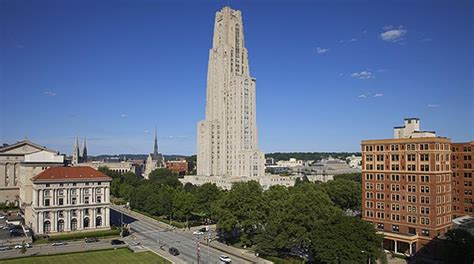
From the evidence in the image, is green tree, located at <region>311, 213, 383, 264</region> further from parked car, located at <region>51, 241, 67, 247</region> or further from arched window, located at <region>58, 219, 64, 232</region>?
arched window, located at <region>58, 219, 64, 232</region>

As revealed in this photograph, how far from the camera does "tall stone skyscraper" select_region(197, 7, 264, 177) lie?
615 feet

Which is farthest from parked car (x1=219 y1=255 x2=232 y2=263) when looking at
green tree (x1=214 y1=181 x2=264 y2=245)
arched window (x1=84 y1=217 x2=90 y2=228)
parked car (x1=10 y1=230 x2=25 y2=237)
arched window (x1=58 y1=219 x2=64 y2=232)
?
parked car (x1=10 y1=230 x2=25 y2=237)

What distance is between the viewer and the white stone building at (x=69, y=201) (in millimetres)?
98188

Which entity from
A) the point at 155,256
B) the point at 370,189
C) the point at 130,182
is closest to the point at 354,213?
the point at 370,189

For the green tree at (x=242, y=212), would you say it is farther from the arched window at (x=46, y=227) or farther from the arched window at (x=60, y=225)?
the arched window at (x=46, y=227)

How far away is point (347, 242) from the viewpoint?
64.1 metres

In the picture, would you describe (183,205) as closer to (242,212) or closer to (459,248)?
(242,212)

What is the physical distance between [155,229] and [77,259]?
33718mm

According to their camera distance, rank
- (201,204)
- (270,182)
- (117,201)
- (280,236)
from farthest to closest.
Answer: (270,182) → (117,201) → (201,204) → (280,236)

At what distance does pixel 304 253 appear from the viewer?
80250 mm

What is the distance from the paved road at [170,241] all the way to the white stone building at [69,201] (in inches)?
449

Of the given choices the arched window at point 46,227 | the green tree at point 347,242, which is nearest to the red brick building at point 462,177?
the green tree at point 347,242

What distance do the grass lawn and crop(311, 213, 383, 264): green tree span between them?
30.0m

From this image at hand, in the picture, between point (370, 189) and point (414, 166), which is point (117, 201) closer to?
point (370, 189)
